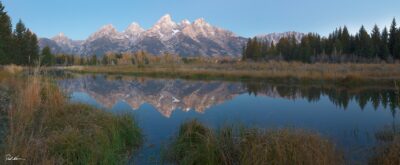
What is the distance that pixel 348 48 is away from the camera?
55.4 metres

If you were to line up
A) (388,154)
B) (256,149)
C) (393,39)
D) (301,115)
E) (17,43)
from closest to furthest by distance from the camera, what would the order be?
(256,149) < (388,154) < (301,115) < (17,43) < (393,39)

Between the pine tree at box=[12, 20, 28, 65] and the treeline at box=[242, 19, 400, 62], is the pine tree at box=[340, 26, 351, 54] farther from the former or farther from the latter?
the pine tree at box=[12, 20, 28, 65]

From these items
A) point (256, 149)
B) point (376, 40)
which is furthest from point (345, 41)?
point (256, 149)

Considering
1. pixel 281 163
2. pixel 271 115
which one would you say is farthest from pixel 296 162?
pixel 271 115

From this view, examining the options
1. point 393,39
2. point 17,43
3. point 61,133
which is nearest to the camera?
point 61,133

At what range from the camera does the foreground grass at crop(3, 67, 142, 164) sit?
4426 mm

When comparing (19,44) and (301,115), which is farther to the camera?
(19,44)

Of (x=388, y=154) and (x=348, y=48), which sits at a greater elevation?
(x=348, y=48)

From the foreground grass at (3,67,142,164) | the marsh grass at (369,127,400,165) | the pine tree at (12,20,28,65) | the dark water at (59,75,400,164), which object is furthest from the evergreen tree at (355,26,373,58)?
the foreground grass at (3,67,142,164)

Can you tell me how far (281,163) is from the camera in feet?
16.0

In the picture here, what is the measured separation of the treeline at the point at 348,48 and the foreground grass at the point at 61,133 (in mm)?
42264

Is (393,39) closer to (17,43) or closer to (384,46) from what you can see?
(384,46)

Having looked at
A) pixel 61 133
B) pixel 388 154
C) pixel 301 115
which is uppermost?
pixel 61 133

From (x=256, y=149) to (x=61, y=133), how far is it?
3.01m
